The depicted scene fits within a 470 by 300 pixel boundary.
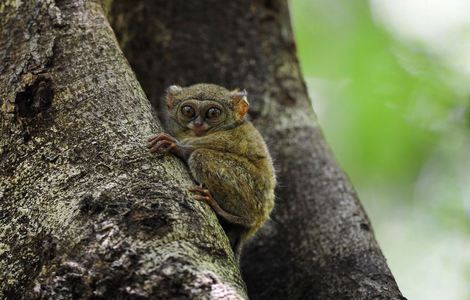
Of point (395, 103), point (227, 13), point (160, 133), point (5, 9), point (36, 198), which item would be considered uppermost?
point (395, 103)

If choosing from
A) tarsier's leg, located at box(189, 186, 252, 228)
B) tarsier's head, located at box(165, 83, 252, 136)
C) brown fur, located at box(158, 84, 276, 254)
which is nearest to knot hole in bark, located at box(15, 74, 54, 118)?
brown fur, located at box(158, 84, 276, 254)

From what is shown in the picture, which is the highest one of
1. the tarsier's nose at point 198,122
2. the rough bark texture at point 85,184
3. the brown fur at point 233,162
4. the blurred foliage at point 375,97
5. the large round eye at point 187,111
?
the blurred foliage at point 375,97

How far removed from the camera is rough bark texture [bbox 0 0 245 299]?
10.7 feet

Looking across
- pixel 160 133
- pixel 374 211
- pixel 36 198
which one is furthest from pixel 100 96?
pixel 374 211

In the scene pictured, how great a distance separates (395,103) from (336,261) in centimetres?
549

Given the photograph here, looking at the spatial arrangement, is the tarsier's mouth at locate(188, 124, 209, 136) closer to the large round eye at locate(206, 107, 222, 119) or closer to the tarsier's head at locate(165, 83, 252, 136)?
the tarsier's head at locate(165, 83, 252, 136)

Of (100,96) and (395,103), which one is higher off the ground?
(395,103)

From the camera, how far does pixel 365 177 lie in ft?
33.3

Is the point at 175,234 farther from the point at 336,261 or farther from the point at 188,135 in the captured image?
the point at 188,135

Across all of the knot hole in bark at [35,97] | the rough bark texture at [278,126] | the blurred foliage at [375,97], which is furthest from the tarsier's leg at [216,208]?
the blurred foliage at [375,97]

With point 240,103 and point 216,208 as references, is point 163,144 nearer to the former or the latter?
point 216,208

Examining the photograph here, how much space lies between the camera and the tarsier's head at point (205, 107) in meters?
5.59

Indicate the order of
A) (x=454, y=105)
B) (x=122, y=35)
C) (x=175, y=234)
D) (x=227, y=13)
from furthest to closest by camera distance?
(x=454, y=105) < (x=227, y=13) < (x=122, y=35) < (x=175, y=234)

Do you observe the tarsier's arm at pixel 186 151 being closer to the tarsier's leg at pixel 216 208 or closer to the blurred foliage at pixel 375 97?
the tarsier's leg at pixel 216 208
